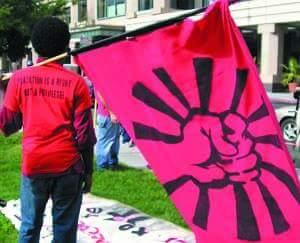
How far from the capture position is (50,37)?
443 centimetres

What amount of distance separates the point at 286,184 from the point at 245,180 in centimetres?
24

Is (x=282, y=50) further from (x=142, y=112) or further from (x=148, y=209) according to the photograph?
(x=142, y=112)

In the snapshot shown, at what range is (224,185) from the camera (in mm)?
4066

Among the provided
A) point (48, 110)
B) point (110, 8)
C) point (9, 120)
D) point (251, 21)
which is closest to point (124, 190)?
point (9, 120)

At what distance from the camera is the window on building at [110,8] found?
50.0 metres

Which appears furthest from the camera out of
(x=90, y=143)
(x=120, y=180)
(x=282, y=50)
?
(x=282, y=50)

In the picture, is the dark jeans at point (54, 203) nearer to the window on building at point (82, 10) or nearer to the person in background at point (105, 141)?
the person in background at point (105, 141)

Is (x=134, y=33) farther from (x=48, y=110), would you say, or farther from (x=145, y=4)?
(x=145, y=4)

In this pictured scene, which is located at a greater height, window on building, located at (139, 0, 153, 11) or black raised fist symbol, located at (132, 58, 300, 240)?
window on building, located at (139, 0, 153, 11)

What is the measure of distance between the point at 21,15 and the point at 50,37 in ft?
70.0

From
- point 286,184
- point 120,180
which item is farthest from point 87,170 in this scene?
point 120,180

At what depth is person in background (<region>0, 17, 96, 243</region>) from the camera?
4348 mm

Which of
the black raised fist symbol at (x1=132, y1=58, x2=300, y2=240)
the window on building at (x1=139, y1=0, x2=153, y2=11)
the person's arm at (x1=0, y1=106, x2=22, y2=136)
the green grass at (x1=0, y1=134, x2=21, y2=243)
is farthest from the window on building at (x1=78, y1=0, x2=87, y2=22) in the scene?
the black raised fist symbol at (x1=132, y1=58, x2=300, y2=240)

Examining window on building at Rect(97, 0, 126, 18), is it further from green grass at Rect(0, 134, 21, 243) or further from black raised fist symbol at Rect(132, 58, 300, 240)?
black raised fist symbol at Rect(132, 58, 300, 240)
